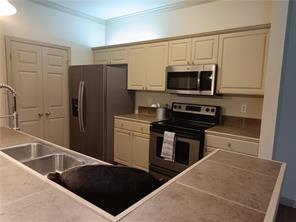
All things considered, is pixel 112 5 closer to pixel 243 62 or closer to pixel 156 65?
pixel 156 65

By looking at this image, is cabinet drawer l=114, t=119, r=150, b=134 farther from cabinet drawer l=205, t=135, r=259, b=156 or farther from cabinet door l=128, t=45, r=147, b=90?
cabinet drawer l=205, t=135, r=259, b=156

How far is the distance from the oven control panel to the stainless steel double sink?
2.07 meters

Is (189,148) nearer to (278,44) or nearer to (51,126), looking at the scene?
(278,44)

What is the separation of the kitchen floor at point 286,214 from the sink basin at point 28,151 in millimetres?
2499

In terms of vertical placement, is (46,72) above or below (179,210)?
above

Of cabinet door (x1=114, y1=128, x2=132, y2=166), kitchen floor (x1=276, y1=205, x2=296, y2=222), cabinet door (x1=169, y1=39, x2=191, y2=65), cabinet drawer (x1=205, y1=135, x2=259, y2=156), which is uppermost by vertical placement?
cabinet door (x1=169, y1=39, x2=191, y2=65)

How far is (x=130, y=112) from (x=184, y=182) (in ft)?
9.86

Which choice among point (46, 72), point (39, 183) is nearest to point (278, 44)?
point (39, 183)

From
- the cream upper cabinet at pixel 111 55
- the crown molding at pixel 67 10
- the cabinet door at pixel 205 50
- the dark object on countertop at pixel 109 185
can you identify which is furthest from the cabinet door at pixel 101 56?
the dark object on countertop at pixel 109 185

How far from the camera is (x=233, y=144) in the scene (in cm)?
236

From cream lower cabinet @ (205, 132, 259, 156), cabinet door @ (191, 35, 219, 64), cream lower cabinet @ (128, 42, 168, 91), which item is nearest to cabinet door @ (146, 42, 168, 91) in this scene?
cream lower cabinet @ (128, 42, 168, 91)

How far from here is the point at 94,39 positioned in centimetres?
429

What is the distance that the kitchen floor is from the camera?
2289 mm

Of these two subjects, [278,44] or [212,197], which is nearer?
[212,197]
